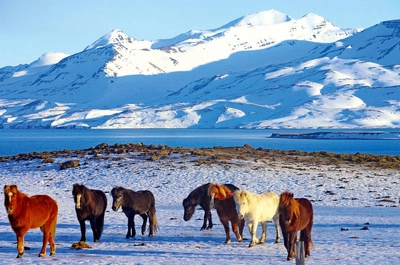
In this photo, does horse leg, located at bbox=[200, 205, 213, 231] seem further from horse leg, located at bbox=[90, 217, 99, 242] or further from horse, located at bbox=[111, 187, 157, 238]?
horse leg, located at bbox=[90, 217, 99, 242]

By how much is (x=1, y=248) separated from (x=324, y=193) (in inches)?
682

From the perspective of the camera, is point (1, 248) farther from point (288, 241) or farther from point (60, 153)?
point (60, 153)

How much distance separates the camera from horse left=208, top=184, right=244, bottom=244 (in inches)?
664

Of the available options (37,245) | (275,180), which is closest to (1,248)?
(37,245)

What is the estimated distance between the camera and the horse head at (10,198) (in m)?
13.8

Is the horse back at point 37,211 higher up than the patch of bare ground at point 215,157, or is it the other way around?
the patch of bare ground at point 215,157

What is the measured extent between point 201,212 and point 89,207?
847 cm

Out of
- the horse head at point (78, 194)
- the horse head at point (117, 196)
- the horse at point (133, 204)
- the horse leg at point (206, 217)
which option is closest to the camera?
the horse head at point (78, 194)

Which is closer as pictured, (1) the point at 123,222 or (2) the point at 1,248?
(2) the point at 1,248

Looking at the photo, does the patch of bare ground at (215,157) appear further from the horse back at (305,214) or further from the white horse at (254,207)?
the horse back at (305,214)

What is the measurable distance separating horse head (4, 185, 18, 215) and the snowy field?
1235mm

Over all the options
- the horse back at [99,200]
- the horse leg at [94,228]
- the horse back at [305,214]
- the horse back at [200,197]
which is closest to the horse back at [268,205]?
the horse back at [305,214]

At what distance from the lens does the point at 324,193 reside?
1170 inches

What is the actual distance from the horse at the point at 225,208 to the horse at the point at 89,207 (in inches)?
119
